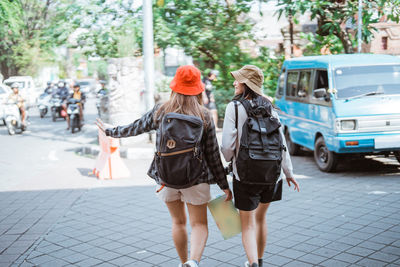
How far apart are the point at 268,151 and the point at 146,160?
7.06 metres

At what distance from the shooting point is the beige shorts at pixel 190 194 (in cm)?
359

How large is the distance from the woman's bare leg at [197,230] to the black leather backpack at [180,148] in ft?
0.96

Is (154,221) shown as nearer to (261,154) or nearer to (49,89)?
(261,154)

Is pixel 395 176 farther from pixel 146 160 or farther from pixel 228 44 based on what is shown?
pixel 228 44

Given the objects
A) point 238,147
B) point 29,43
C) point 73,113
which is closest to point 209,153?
point 238,147

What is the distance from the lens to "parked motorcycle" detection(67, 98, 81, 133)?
16.0m

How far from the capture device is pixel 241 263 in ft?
14.4

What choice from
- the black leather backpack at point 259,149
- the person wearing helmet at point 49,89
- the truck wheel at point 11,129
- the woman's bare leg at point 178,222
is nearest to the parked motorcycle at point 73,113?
the truck wheel at point 11,129

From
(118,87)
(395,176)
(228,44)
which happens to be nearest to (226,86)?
(228,44)

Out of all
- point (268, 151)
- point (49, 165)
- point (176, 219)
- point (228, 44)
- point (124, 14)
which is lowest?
point (49, 165)

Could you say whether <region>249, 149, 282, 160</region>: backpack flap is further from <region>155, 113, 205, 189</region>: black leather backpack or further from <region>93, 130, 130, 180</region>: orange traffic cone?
<region>93, 130, 130, 180</region>: orange traffic cone

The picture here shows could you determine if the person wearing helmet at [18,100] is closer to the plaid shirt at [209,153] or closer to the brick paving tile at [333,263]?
the plaid shirt at [209,153]

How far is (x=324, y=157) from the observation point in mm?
8641

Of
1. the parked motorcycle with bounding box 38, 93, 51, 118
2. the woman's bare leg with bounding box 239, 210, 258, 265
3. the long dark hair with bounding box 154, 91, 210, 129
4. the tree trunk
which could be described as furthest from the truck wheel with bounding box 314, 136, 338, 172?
the tree trunk
